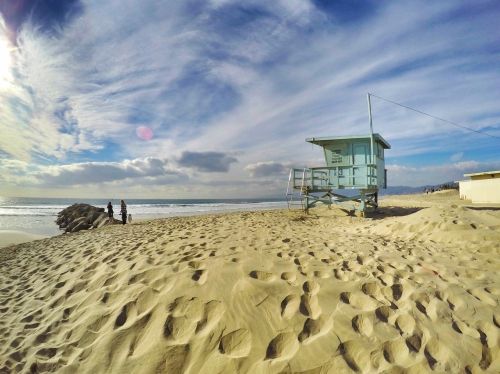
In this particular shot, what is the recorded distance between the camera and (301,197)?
16.8 meters

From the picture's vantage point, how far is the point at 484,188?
20.6 meters

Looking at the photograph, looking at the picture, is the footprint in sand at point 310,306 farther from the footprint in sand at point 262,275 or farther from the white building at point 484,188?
the white building at point 484,188

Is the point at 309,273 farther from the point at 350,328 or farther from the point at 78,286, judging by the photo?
the point at 78,286

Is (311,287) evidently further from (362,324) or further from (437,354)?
(437,354)

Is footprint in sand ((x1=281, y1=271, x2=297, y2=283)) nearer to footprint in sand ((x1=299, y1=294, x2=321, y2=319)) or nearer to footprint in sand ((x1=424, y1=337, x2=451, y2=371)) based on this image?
footprint in sand ((x1=299, y1=294, x2=321, y2=319))

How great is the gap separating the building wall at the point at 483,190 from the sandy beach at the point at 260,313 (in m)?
18.0

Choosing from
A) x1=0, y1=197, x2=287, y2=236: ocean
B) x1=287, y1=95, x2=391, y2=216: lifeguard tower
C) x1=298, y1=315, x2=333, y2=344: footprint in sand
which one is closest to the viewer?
x1=298, y1=315, x2=333, y2=344: footprint in sand

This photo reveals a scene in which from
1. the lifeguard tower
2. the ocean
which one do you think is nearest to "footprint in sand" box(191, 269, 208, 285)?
the lifeguard tower

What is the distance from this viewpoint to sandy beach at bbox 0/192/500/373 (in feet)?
9.75

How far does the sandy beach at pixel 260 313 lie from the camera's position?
9.75ft

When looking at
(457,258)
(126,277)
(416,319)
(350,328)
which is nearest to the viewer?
(350,328)

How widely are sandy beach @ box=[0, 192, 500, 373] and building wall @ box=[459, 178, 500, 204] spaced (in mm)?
18047

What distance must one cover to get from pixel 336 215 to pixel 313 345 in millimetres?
13538

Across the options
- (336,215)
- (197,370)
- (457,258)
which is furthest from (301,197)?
(197,370)
